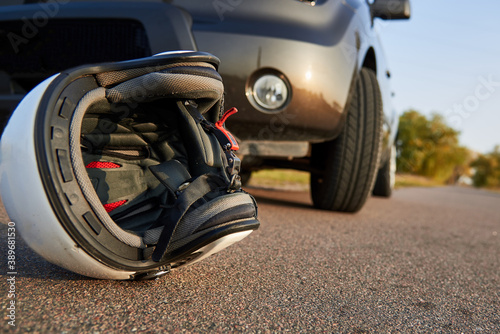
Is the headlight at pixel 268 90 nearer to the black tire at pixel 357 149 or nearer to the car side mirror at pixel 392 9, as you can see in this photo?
the black tire at pixel 357 149

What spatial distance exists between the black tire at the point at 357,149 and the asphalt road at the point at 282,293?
596 mm

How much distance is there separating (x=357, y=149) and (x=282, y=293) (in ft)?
4.63

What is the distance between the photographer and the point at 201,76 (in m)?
1.15

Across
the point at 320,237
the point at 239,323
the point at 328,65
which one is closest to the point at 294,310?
the point at 239,323

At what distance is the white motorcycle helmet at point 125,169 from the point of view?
853mm

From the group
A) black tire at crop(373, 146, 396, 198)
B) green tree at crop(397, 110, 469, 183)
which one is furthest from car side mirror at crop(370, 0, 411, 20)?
green tree at crop(397, 110, 469, 183)

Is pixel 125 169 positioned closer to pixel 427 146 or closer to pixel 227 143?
pixel 227 143

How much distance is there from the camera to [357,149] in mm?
2361

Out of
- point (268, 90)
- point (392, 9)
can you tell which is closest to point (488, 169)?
point (392, 9)

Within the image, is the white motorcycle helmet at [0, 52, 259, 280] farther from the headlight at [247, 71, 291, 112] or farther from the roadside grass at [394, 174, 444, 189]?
the roadside grass at [394, 174, 444, 189]

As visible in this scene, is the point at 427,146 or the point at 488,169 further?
the point at 488,169

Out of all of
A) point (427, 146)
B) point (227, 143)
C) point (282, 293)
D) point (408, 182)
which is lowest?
point (427, 146)

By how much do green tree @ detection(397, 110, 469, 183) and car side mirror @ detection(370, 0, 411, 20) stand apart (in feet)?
72.0

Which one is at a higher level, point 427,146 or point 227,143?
point 227,143
